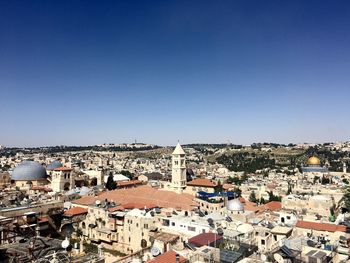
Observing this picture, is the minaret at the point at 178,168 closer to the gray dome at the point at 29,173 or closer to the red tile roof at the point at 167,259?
the gray dome at the point at 29,173

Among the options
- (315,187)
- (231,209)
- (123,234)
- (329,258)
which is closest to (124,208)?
(123,234)

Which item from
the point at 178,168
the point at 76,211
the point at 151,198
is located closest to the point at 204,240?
the point at 151,198

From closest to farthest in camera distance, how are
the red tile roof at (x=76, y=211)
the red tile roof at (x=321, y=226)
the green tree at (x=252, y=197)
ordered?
the red tile roof at (x=321, y=226), the red tile roof at (x=76, y=211), the green tree at (x=252, y=197)

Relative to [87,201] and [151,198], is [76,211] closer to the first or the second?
[87,201]

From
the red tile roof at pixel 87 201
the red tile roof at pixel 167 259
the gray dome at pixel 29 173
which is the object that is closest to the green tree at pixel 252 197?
the red tile roof at pixel 87 201

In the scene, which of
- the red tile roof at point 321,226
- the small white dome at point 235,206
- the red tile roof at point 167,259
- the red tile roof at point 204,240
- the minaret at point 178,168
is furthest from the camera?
the minaret at point 178,168

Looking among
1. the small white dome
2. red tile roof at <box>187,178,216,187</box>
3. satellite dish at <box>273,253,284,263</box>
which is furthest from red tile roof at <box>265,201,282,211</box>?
satellite dish at <box>273,253,284,263</box>

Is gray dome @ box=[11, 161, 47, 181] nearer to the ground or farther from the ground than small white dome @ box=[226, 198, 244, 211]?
farther from the ground

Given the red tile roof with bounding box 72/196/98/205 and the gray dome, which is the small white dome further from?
the gray dome
